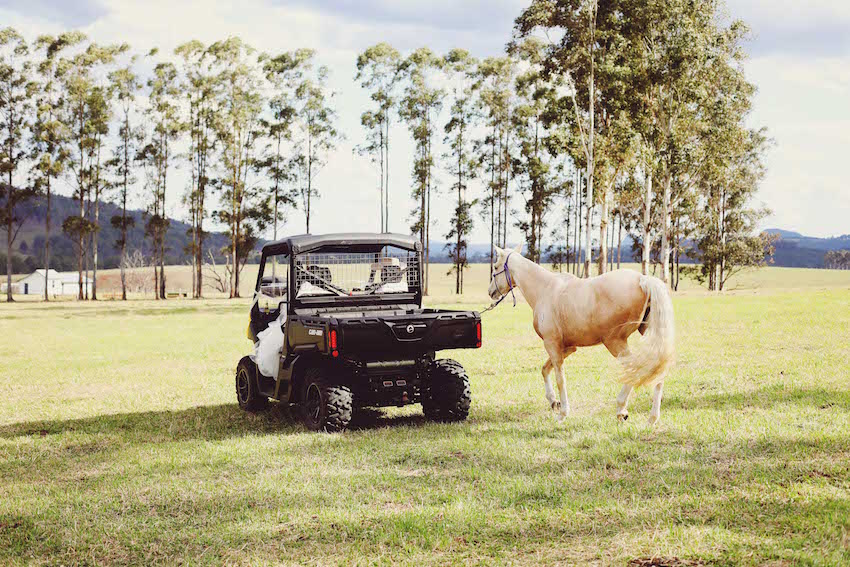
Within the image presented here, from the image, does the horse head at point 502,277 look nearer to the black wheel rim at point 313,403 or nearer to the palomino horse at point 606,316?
the palomino horse at point 606,316

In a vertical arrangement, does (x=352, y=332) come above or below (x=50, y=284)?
above

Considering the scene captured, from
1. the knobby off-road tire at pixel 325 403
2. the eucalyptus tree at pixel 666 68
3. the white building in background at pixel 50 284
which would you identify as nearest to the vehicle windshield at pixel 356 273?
the knobby off-road tire at pixel 325 403

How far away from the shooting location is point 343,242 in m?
10.6

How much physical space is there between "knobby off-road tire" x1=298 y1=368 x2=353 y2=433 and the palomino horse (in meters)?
2.45

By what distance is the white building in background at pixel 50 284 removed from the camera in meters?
112

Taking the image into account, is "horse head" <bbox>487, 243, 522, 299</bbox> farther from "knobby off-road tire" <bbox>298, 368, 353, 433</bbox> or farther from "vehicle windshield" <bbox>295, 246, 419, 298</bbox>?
"knobby off-road tire" <bbox>298, 368, 353, 433</bbox>

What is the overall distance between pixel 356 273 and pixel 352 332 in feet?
6.91

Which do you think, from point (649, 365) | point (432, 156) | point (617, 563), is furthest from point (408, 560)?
point (432, 156)

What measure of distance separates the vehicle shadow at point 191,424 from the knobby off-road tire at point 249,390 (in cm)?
15

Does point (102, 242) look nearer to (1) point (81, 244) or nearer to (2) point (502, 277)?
(1) point (81, 244)

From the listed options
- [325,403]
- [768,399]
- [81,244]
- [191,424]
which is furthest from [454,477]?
[81,244]

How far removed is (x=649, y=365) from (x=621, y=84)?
40.5m

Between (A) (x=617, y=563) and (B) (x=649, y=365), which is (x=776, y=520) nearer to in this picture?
(A) (x=617, y=563)

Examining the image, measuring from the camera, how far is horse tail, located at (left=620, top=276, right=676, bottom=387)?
7.71 meters
